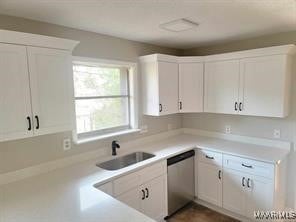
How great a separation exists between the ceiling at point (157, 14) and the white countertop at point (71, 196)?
152 cm

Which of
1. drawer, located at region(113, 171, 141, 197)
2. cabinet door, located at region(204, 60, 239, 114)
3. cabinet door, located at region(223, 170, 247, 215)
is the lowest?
cabinet door, located at region(223, 170, 247, 215)

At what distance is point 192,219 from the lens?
2.82m

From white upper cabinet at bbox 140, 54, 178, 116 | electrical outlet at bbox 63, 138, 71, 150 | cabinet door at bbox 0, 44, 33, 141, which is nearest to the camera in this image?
cabinet door at bbox 0, 44, 33, 141

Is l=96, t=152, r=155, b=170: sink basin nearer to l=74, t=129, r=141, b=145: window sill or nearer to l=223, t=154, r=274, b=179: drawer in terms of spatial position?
l=74, t=129, r=141, b=145: window sill

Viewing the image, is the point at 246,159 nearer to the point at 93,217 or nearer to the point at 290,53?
the point at 290,53

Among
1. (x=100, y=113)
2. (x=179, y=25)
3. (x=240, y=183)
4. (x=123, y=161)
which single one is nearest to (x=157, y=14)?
(x=179, y=25)

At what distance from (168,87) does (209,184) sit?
1503 mm

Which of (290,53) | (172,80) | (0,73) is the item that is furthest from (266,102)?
(0,73)

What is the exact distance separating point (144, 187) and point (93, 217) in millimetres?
1052

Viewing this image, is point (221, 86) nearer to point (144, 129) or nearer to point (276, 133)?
point (276, 133)

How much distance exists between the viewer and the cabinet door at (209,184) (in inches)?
115

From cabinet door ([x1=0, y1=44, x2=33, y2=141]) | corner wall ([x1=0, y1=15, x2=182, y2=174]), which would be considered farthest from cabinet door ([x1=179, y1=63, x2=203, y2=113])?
cabinet door ([x1=0, y1=44, x2=33, y2=141])

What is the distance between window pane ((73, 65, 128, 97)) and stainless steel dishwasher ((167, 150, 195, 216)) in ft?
4.05

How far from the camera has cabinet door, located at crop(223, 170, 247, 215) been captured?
2.69m
